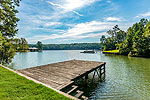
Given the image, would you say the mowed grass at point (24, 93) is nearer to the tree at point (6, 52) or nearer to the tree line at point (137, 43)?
the tree at point (6, 52)

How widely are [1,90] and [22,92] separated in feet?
2.42

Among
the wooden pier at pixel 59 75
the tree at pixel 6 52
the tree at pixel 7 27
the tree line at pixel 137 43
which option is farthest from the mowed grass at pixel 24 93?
the tree line at pixel 137 43

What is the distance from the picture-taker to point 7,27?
11766 mm

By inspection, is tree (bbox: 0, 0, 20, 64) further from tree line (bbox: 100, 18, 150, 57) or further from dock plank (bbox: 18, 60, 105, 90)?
tree line (bbox: 100, 18, 150, 57)

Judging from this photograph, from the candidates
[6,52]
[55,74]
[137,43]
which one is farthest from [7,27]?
[137,43]

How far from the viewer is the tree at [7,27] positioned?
934cm

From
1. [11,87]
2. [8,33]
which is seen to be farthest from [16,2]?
[11,87]

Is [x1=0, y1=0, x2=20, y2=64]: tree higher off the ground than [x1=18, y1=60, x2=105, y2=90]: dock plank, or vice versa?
[x1=0, y1=0, x2=20, y2=64]: tree

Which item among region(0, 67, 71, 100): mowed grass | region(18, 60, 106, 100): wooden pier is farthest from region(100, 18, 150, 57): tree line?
region(0, 67, 71, 100): mowed grass

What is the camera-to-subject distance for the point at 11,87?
4.12m

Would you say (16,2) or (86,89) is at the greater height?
(16,2)

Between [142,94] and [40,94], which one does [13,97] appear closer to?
[40,94]

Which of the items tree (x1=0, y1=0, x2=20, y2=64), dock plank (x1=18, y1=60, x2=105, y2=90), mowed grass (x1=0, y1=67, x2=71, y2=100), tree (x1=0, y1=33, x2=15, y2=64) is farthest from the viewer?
tree (x1=0, y1=33, x2=15, y2=64)

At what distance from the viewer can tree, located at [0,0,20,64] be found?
9.34 m
